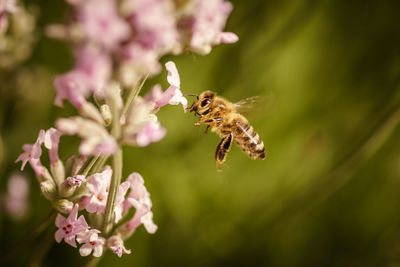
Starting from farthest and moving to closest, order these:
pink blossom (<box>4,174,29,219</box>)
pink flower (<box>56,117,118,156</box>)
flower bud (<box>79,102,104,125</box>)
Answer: pink blossom (<box>4,174,29,219</box>), flower bud (<box>79,102,104,125</box>), pink flower (<box>56,117,118,156</box>)

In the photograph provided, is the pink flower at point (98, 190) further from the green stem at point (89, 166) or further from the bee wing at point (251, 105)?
the bee wing at point (251, 105)

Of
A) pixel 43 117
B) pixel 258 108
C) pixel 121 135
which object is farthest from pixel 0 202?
pixel 121 135

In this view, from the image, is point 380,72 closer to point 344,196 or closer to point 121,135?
point 344,196

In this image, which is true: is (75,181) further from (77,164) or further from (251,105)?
(251,105)

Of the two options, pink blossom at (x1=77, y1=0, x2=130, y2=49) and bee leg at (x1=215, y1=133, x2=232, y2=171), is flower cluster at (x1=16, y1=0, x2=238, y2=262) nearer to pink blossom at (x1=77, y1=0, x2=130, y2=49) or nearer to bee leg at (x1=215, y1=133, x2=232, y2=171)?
pink blossom at (x1=77, y1=0, x2=130, y2=49)

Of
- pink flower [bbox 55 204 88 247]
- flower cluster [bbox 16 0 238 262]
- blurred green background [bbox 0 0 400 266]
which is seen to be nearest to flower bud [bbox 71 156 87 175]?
flower cluster [bbox 16 0 238 262]

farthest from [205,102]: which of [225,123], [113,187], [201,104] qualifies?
[113,187]

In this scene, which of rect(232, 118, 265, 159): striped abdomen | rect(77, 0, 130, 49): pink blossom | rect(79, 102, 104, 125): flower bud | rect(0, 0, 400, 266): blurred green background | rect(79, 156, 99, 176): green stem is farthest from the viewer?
rect(0, 0, 400, 266): blurred green background
